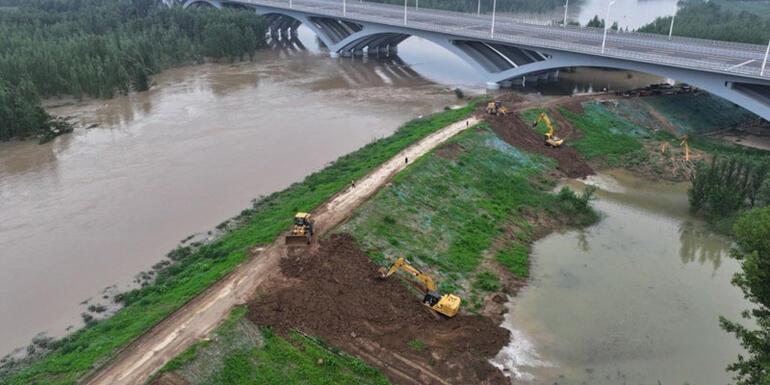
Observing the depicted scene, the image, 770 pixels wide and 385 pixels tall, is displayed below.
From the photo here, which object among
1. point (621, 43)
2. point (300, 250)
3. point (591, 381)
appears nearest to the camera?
point (591, 381)

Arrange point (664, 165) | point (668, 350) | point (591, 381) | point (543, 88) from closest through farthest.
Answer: point (591, 381) → point (668, 350) → point (664, 165) → point (543, 88)

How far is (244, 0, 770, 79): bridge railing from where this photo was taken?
49.3 metres

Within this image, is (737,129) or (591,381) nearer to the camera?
(591,381)

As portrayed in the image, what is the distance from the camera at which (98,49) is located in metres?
68.7

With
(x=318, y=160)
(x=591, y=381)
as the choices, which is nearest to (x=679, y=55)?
(x=318, y=160)

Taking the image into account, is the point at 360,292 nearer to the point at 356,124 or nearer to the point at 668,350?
the point at 668,350

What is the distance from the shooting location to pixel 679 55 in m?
52.7

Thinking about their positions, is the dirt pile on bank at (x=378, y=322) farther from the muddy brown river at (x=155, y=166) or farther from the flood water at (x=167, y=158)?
the flood water at (x=167, y=158)

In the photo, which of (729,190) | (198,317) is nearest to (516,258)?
(729,190)

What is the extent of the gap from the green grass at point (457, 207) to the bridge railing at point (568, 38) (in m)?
18.0

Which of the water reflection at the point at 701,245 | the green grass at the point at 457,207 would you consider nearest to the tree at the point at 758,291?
the green grass at the point at 457,207

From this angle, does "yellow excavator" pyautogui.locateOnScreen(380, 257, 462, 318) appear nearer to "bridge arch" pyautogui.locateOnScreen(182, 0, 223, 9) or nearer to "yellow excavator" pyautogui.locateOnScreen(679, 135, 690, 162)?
"yellow excavator" pyautogui.locateOnScreen(679, 135, 690, 162)

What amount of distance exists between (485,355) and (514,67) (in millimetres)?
50608

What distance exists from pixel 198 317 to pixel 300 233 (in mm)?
6777
